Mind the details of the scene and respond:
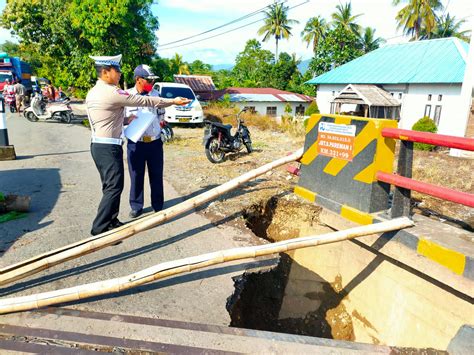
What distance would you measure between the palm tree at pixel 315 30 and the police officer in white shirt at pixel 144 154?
46734mm

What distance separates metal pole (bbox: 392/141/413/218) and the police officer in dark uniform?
2.72 metres

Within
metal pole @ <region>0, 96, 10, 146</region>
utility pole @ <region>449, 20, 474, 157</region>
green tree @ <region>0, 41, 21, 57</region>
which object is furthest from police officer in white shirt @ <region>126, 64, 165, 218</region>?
green tree @ <region>0, 41, 21, 57</region>

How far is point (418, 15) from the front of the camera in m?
32.8

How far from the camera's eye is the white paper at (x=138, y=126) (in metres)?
4.41

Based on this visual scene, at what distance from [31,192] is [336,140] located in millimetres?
4798

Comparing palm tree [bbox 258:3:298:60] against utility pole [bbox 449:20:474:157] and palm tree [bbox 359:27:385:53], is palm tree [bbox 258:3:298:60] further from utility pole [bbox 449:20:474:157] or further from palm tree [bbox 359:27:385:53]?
utility pole [bbox 449:20:474:157]

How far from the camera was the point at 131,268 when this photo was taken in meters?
3.44

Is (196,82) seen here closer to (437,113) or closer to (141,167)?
(437,113)

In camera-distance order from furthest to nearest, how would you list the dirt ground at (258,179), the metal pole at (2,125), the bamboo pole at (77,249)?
the metal pole at (2,125)
the dirt ground at (258,179)
the bamboo pole at (77,249)

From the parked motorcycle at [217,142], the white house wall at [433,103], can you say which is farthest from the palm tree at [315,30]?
the parked motorcycle at [217,142]

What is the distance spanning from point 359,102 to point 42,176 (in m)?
20.2

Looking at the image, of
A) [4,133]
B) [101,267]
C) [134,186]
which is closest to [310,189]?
[134,186]

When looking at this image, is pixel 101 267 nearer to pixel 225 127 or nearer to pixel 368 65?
pixel 225 127

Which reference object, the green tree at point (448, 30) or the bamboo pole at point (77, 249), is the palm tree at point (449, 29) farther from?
the bamboo pole at point (77, 249)
